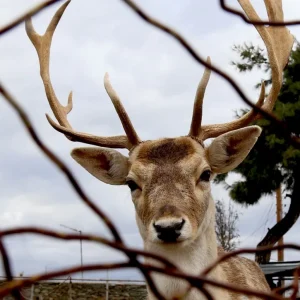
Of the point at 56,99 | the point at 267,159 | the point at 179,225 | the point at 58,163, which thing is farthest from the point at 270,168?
the point at 58,163

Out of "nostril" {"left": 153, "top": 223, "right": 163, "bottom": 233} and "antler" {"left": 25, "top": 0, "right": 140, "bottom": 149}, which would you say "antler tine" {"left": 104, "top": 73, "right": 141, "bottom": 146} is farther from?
"nostril" {"left": 153, "top": 223, "right": 163, "bottom": 233}

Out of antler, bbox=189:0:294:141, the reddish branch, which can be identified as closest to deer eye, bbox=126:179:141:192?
antler, bbox=189:0:294:141

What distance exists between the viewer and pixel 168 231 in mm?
3670

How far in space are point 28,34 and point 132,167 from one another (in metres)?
2.30

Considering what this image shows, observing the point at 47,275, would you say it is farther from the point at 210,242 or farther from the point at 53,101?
the point at 53,101

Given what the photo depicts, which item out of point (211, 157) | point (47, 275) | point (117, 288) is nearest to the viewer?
point (47, 275)

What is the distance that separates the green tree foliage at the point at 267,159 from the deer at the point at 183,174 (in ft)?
42.3

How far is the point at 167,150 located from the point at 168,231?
989 millimetres

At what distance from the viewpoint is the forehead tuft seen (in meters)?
4.50

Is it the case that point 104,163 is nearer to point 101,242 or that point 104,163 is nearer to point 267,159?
point 101,242

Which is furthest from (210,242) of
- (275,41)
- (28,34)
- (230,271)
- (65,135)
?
(28,34)

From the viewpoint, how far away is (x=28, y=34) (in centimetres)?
641

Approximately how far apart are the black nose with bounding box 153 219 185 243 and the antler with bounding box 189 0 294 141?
144 cm

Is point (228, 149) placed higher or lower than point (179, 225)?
higher
